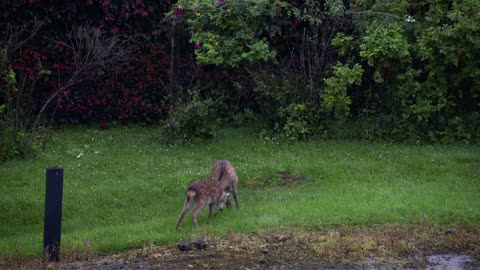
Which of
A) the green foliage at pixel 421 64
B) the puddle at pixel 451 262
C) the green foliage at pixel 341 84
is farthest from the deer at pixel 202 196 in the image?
the green foliage at pixel 421 64

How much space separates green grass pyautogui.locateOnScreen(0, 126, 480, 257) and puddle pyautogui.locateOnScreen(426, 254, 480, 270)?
108cm

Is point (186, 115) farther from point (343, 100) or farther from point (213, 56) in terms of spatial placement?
point (343, 100)

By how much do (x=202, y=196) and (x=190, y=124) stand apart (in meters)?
4.39

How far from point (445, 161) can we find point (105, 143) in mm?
6204

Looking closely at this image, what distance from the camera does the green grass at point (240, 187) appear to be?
1095 centimetres

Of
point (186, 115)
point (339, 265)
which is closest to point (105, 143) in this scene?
point (186, 115)

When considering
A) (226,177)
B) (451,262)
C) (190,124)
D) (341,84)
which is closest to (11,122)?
(190,124)

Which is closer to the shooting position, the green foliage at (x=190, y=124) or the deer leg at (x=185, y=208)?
the deer leg at (x=185, y=208)

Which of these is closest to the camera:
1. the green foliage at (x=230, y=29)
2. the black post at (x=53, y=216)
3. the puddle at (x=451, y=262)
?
the puddle at (x=451, y=262)

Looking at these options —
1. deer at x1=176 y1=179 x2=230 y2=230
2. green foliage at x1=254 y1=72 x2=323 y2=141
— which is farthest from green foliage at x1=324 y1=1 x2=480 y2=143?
deer at x1=176 y1=179 x2=230 y2=230

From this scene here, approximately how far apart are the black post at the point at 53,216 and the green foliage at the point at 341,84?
6.88m

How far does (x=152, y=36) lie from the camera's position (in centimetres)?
1738

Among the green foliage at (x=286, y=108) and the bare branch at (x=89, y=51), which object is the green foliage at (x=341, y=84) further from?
the bare branch at (x=89, y=51)

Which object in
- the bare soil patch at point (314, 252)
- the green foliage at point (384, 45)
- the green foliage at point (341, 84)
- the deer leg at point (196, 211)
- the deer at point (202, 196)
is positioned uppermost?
the green foliage at point (384, 45)
